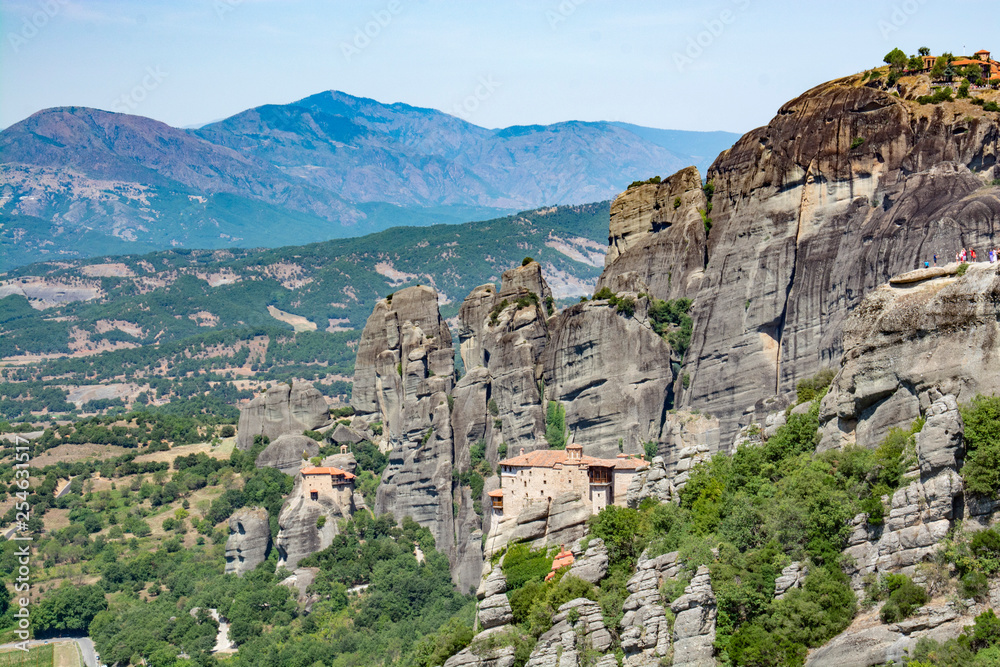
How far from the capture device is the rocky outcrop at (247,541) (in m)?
102

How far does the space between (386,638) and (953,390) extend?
5485 cm

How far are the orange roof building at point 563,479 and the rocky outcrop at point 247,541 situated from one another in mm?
37133

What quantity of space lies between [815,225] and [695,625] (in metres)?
45.6

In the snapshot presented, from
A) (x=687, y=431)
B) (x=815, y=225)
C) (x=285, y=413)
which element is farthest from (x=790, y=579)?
(x=285, y=413)

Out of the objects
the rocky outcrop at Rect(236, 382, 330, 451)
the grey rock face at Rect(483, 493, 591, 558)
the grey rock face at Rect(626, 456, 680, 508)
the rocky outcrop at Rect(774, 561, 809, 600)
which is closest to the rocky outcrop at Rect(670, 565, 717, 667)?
the rocky outcrop at Rect(774, 561, 809, 600)

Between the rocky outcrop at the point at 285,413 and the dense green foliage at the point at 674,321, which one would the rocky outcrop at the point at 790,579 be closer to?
the dense green foliage at the point at 674,321

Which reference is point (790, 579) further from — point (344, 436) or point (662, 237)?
point (344, 436)

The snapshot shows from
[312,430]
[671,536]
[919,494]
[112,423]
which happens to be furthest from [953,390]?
A: [112,423]

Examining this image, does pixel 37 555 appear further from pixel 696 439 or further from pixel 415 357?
pixel 696 439

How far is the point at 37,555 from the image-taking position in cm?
10994

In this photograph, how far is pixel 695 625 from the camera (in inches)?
1720

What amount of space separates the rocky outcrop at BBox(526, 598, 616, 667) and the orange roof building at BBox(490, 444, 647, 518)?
12796mm

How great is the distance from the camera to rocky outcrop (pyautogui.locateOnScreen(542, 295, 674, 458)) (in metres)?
91.7

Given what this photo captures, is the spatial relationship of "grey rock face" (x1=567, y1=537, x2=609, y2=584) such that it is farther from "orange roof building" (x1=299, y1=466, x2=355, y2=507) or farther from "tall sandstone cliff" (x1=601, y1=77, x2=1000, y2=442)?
"orange roof building" (x1=299, y1=466, x2=355, y2=507)
